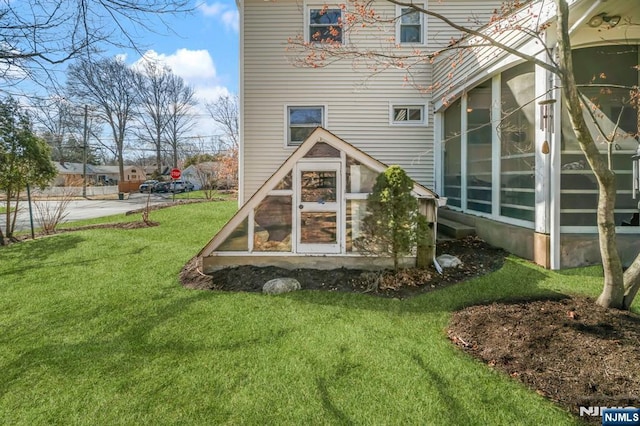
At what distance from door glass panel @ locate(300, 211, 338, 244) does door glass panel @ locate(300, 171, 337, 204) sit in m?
0.22

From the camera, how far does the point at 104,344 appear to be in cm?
343

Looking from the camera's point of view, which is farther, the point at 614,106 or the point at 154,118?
the point at 154,118

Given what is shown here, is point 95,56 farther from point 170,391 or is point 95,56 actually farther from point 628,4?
point 628,4

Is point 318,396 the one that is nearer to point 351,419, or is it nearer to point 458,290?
point 351,419

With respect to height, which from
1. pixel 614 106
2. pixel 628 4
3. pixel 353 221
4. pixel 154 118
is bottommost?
pixel 353 221

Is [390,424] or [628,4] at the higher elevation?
[628,4]

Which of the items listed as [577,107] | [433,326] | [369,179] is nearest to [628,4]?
[577,107]

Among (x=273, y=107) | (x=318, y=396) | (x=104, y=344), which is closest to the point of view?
(x=318, y=396)

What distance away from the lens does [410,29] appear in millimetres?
9219

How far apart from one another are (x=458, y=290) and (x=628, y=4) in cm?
447

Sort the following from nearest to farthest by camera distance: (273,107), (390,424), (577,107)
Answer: (390,424) < (577,107) < (273,107)

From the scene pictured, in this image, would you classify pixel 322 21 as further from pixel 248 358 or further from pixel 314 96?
pixel 248 358

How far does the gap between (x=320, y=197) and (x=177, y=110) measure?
135ft

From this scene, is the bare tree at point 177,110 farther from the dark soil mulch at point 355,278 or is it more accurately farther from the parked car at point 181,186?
the dark soil mulch at point 355,278
